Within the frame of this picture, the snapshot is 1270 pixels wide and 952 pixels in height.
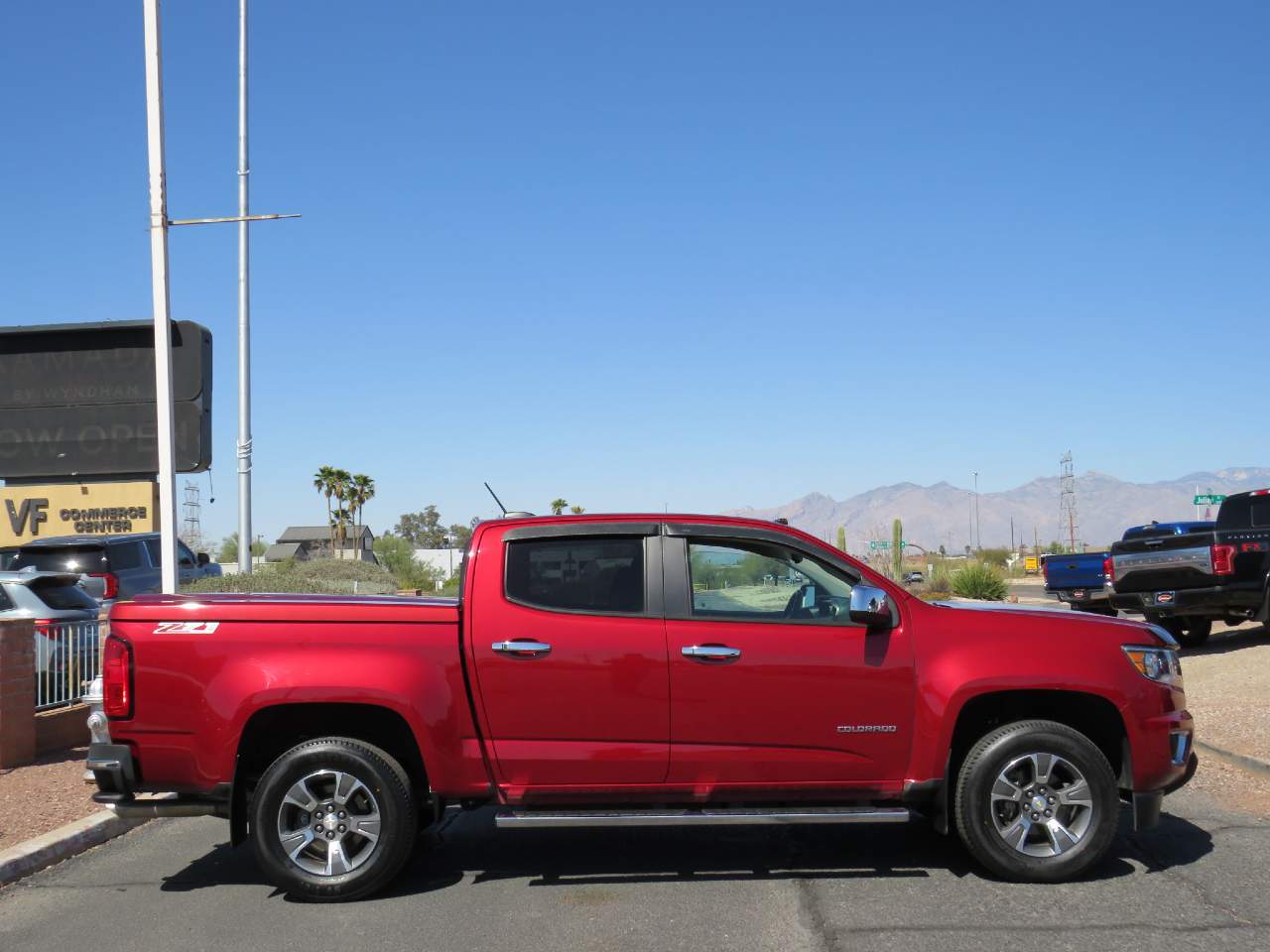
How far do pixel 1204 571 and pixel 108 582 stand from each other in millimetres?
15244

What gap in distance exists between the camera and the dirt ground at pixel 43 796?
7828 millimetres

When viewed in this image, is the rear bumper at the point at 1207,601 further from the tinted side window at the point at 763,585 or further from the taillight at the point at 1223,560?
the tinted side window at the point at 763,585

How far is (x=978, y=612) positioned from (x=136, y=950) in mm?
4508

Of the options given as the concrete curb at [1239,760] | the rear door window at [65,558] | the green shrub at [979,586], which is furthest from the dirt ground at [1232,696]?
the green shrub at [979,586]

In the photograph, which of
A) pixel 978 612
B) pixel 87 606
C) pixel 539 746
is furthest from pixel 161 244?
pixel 978 612

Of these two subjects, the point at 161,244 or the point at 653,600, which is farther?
the point at 161,244

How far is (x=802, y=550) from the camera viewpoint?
6.71 m

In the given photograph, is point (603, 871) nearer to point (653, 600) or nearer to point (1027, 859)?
point (653, 600)

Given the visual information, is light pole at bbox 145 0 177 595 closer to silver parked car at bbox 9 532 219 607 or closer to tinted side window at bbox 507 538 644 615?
silver parked car at bbox 9 532 219 607

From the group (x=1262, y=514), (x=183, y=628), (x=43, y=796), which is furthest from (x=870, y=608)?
(x=1262, y=514)

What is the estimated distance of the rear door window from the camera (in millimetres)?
17609

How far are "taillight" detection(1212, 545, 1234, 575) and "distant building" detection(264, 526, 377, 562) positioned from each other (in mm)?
57350

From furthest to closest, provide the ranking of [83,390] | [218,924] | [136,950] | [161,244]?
[83,390] < [161,244] < [218,924] < [136,950]

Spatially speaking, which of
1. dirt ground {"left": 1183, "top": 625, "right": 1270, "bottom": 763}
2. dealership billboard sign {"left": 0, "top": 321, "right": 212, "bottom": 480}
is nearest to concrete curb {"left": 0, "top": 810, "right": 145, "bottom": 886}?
dirt ground {"left": 1183, "top": 625, "right": 1270, "bottom": 763}
